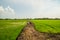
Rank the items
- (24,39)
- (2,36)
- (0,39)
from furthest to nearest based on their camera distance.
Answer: (24,39) → (2,36) → (0,39)

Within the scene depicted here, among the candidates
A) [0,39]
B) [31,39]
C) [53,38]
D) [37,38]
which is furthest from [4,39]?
[53,38]

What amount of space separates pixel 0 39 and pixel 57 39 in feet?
29.2

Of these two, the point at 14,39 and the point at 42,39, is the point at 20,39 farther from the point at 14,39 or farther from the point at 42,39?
the point at 42,39

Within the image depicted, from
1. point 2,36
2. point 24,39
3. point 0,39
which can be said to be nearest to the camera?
point 0,39

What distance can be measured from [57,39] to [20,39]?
5.89 meters

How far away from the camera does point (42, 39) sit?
2022 cm

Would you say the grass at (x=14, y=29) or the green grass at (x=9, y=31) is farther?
the grass at (x=14, y=29)

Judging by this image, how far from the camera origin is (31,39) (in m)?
20.2

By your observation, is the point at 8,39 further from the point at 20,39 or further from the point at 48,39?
the point at 48,39

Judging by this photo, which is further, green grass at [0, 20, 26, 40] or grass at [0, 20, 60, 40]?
grass at [0, 20, 60, 40]

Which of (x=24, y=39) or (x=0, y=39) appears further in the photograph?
(x=24, y=39)

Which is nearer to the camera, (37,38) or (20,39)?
(20,39)

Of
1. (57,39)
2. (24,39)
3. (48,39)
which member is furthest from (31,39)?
(57,39)

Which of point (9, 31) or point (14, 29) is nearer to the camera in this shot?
point (9, 31)
